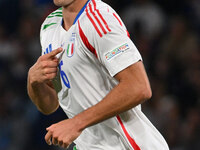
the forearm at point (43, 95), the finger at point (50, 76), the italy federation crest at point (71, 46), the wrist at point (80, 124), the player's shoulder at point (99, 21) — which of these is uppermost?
the player's shoulder at point (99, 21)

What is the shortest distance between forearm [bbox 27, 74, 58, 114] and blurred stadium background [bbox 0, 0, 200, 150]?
248cm

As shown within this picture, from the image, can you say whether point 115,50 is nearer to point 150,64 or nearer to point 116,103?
point 116,103

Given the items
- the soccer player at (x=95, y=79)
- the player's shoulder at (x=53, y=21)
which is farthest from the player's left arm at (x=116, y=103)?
the player's shoulder at (x=53, y=21)

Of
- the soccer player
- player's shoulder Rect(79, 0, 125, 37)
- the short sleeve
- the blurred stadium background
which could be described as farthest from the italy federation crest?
the blurred stadium background

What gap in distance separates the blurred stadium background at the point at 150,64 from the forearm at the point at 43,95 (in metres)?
2.48

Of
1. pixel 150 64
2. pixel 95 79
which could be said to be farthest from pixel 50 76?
pixel 150 64

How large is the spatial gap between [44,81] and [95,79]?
319 millimetres

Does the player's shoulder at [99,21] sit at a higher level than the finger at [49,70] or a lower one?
higher

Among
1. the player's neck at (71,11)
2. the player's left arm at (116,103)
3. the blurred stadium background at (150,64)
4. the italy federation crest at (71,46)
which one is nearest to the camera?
the player's left arm at (116,103)

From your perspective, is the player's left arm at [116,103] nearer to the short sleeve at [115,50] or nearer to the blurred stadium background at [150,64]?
the short sleeve at [115,50]

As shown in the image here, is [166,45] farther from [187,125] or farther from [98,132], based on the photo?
[98,132]

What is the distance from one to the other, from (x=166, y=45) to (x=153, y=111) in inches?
46.2

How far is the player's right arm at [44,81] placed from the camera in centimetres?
233

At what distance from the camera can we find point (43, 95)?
8.73ft
